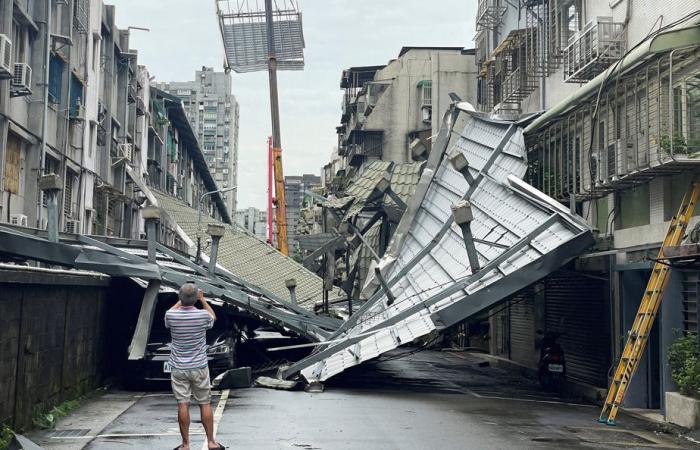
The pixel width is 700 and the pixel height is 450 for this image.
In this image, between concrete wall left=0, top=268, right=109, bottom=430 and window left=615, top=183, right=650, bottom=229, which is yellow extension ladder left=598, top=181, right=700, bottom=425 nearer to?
window left=615, top=183, right=650, bottom=229

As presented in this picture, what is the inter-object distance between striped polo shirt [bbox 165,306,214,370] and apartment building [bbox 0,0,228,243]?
10.00 meters

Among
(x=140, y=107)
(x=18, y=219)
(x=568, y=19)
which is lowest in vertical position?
(x=18, y=219)

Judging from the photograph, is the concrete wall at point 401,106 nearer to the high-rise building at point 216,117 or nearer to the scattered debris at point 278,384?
the scattered debris at point 278,384

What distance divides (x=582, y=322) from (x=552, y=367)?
5.31 feet

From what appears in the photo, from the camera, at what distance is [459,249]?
19438 millimetres

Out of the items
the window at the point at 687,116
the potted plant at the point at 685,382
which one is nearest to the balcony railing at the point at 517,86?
the window at the point at 687,116

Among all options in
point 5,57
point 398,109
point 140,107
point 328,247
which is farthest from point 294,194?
point 5,57

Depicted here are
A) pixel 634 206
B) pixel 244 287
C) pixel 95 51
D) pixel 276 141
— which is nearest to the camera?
pixel 634 206

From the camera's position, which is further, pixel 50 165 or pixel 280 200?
pixel 280 200

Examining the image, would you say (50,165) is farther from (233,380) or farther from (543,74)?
(543,74)

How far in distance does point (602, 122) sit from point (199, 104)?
151360 millimetres

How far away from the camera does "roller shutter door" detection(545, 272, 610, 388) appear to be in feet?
60.4

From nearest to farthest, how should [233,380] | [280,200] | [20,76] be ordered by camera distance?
1. [233,380]
2. [20,76]
3. [280,200]

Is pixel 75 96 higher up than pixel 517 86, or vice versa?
pixel 517 86
